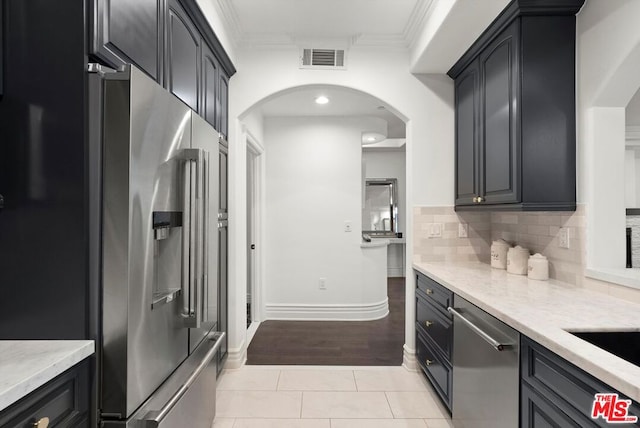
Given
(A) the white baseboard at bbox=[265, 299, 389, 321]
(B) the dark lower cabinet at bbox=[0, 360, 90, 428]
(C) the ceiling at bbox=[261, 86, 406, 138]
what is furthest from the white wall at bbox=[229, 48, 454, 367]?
(B) the dark lower cabinet at bbox=[0, 360, 90, 428]

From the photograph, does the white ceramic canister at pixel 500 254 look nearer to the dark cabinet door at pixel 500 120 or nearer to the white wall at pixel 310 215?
the dark cabinet door at pixel 500 120

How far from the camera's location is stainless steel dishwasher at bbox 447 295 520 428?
1.39m

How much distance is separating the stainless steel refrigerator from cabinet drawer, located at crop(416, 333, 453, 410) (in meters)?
1.47

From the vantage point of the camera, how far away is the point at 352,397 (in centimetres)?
240

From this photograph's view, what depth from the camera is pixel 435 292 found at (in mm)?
2324

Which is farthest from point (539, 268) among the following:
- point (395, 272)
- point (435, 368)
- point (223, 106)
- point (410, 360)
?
point (395, 272)

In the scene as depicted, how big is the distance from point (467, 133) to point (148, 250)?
234 cm

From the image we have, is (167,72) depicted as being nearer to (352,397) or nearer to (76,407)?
(76,407)

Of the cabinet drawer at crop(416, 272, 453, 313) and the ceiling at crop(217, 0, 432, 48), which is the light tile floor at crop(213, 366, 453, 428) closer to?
the cabinet drawer at crop(416, 272, 453, 313)

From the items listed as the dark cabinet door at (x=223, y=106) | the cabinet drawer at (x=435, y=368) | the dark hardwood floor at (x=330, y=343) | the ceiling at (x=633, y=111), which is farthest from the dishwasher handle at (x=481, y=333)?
the dark cabinet door at (x=223, y=106)

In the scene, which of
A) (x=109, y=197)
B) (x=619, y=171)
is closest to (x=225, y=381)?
(x=109, y=197)

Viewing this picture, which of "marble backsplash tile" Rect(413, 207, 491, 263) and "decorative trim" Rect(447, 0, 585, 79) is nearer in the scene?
"decorative trim" Rect(447, 0, 585, 79)

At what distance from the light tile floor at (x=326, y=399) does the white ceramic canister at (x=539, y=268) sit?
41.4 inches

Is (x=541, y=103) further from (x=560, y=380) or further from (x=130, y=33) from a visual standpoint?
(x=130, y=33)
